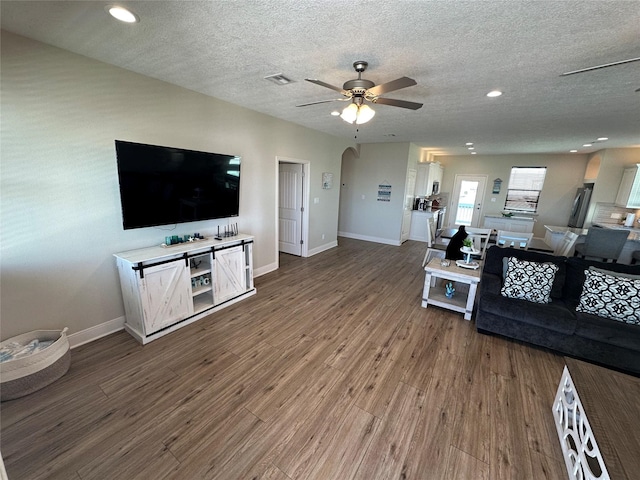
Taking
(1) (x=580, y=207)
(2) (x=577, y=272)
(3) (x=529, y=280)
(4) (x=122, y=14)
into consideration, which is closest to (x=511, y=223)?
→ (1) (x=580, y=207)

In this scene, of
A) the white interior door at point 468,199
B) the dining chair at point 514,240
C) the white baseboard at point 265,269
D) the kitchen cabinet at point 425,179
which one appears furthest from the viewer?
the white interior door at point 468,199

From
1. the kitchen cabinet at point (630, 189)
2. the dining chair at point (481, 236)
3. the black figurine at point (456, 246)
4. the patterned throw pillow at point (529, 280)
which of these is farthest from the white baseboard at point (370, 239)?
the kitchen cabinet at point (630, 189)

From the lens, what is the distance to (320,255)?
5.79 metres

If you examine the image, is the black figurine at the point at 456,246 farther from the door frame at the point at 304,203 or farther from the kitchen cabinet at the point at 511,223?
the kitchen cabinet at the point at 511,223

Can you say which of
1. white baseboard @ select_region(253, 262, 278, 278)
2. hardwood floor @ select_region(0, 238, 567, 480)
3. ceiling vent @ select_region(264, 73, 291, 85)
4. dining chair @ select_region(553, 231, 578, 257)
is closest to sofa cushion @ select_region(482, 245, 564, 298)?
hardwood floor @ select_region(0, 238, 567, 480)

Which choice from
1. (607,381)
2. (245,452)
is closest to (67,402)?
(245,452)

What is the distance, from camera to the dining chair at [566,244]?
4.10 metres

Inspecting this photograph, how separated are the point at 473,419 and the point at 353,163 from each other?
6409 mm

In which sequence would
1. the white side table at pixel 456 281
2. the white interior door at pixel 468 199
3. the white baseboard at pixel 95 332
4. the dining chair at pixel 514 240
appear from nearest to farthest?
the white baseboard at pixel 95 332 → the white side table at pixel 456 281 → the dining chair at pixel 514 240 → the white interior door at pixel 468 199

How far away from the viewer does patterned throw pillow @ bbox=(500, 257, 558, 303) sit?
274cm

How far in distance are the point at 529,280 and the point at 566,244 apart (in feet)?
8.35

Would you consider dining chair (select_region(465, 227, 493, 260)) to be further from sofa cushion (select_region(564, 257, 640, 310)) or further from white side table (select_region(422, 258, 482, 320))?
sofa cushion (select_region(564, 257, 640, 310))

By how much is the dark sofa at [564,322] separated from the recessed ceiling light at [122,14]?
12.8ft

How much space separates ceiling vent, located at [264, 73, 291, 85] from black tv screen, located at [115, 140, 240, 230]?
3.78ft
